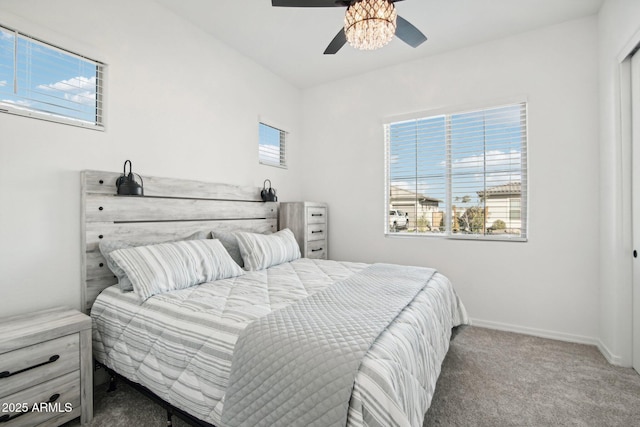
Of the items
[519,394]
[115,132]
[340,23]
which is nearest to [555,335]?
[519,394]

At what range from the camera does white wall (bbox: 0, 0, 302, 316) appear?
1834 millimetres

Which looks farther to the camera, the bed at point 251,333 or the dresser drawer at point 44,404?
the dresser drawer at point 44,404

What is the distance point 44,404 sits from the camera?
1.56m

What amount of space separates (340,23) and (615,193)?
2.72m

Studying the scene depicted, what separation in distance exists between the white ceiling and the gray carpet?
2953 millimetres

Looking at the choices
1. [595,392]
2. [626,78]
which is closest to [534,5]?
[626,78]

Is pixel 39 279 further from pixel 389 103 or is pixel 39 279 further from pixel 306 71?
pixel 389 103

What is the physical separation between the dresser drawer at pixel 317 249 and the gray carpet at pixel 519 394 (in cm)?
179

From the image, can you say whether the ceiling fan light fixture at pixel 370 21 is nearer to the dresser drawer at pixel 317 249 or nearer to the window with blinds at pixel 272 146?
the window with blinds at pixel 272 146

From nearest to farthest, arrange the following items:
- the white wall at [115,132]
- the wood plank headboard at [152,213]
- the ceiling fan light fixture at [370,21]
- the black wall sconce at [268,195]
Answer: the ceiling fan light fixture at [370,21] → the white wall at [115,132] → the wood plank headboard at [152,213] → the black wall sconce at [268,195]

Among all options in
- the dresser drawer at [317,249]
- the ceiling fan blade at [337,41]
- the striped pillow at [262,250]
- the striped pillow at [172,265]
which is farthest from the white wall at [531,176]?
the striped pillow at [172,265]

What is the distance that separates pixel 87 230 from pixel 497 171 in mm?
3633

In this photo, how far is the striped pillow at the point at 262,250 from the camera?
9.02ft

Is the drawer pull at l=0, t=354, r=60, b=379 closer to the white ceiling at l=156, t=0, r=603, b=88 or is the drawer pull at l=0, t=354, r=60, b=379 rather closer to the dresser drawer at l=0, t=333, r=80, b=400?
the dresser drawer at l=0, t=333, r=80, b=400
